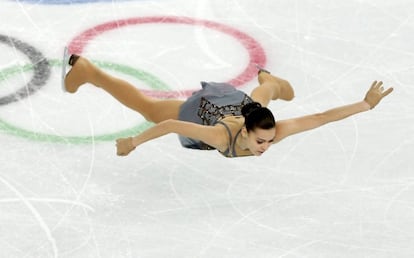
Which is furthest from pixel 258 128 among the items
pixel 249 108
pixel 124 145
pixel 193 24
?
pixel 193 24

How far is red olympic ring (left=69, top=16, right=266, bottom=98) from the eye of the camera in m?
6.79

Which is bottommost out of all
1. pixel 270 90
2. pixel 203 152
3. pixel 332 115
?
pixel 203 152

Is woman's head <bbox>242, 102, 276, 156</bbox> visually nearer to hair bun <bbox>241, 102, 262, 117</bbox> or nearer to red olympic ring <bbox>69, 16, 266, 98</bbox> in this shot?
hair bun <bbox>241, 102, 262, 117</bbox>

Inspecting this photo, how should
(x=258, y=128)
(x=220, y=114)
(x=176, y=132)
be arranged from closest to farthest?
(x=258, y=128)
(x=176, y=132)
(x=220, y=114)

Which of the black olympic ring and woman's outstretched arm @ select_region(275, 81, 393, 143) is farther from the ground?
woman's outstretched arm @ select_region(275, 81, 393, 143)

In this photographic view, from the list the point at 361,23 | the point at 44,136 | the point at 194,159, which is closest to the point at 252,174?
the point at 194,159

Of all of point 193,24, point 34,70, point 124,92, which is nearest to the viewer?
point 124,92

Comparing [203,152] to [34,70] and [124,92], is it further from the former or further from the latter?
[34,70]

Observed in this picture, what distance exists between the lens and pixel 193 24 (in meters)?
7.56

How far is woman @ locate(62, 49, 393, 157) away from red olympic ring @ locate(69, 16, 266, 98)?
698mm

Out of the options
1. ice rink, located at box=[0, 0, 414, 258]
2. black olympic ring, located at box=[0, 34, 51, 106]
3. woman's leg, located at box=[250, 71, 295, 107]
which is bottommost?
black olympic ring, located at box=[0, 34, 51, 106]

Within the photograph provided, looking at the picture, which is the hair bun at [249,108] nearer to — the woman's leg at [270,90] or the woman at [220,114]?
the woman at [220,114]

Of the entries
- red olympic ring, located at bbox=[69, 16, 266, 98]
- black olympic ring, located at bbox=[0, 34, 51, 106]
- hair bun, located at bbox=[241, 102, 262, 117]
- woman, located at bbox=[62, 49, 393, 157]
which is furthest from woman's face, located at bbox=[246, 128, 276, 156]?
black olympic ring, located at bbox=[0, 34, 51, 106]

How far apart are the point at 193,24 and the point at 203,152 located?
6.37ft
